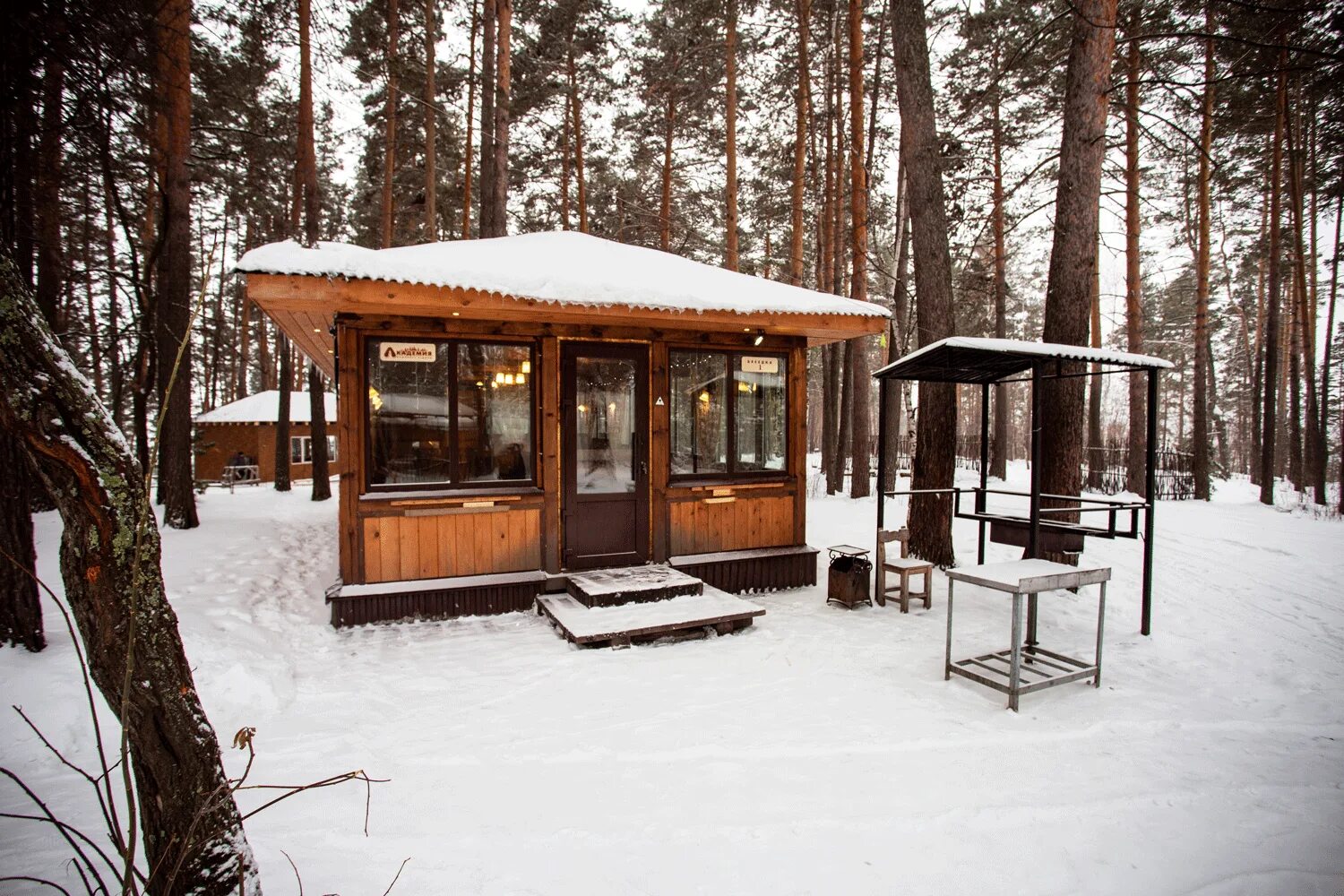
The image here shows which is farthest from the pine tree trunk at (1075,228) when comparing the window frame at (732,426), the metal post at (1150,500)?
the window frame at (732,426)

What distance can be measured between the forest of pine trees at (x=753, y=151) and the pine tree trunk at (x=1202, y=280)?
9 cm

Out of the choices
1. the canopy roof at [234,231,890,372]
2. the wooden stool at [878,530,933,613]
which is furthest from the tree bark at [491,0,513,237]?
the wooden stool at [878,530,933,613]

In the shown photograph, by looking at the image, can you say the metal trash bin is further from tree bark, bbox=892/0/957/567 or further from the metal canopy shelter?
tree bark, bbox=892/0/957/567

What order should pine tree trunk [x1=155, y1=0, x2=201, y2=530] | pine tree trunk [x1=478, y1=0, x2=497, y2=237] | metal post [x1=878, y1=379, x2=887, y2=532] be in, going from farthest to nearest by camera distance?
1. pine tree trunk [x1=478, y1=0, x2=497, y2=237]
2. pine tree trunk [x1=155, y1=0, x2=201, y2=530]
3. metal post [x1=878, y1=379, x2=887, y2=532]

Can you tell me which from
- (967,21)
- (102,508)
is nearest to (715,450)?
(102,508)

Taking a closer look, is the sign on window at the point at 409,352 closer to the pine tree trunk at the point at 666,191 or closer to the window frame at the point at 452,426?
the window frame at the point at 452,426

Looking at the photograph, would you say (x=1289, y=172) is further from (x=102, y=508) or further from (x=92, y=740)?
(x=92, y=740)

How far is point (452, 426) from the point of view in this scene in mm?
5828

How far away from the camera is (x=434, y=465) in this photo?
5832mm

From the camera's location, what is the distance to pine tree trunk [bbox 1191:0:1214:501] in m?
12.2

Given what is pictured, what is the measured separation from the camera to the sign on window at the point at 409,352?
561 cm

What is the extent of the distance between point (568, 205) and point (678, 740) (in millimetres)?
16273

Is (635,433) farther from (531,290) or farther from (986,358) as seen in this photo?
(986,358)

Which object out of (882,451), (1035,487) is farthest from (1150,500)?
(882,451)
